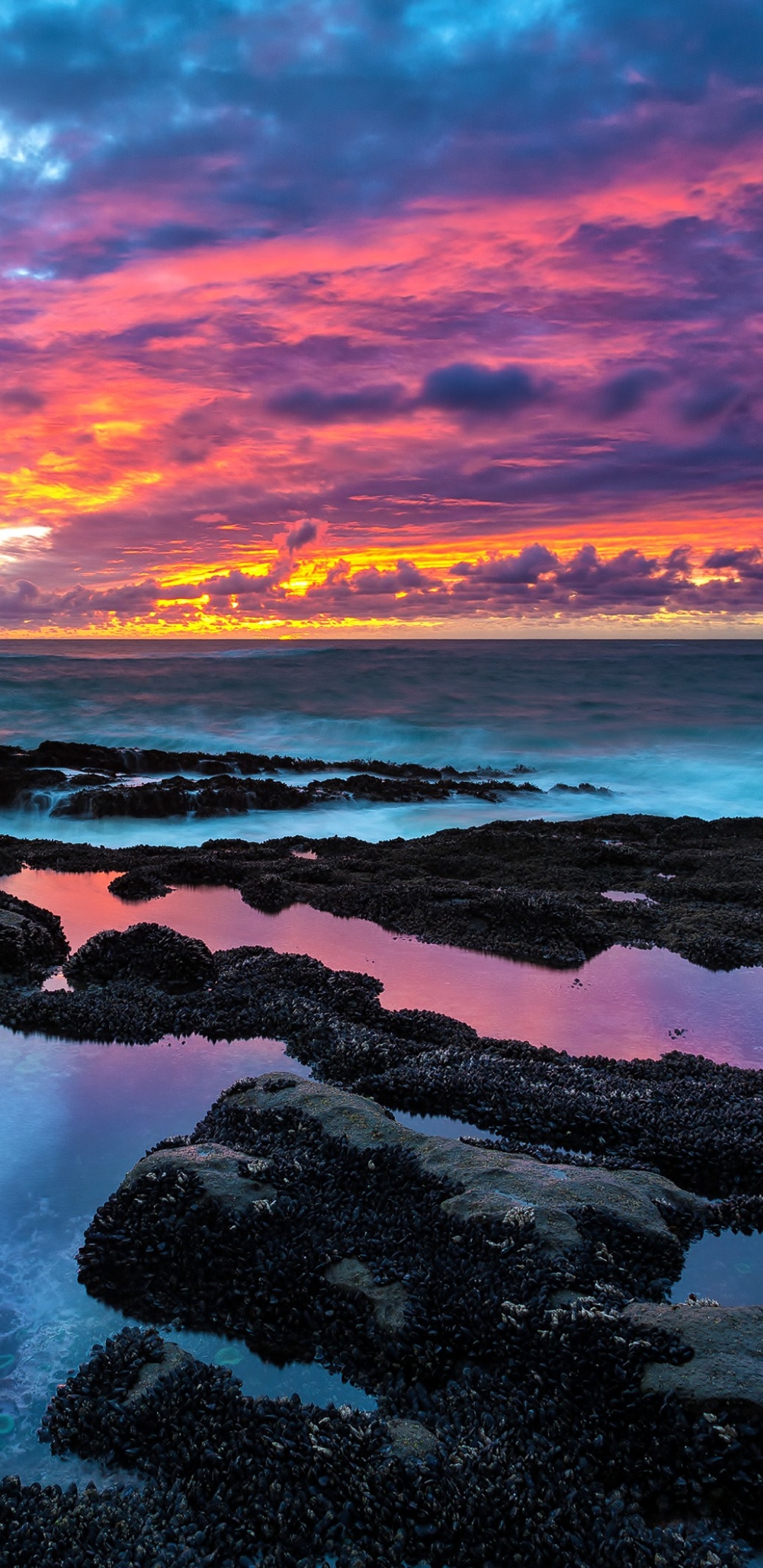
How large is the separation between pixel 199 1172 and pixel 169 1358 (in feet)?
3.72

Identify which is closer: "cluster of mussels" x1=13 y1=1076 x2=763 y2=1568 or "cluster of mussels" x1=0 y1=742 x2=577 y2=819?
"cluster of mussels" x1=13 y1=1076 x2=763 y2=1568

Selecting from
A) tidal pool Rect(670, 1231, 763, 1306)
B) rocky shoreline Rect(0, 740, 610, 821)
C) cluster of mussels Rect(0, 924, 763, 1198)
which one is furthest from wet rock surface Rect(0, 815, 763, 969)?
tidal pool Rect(670, 1231, 763, 1306)

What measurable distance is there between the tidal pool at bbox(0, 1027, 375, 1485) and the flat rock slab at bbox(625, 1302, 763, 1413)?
1247 millimetres

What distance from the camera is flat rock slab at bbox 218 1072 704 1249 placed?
4.71 meters

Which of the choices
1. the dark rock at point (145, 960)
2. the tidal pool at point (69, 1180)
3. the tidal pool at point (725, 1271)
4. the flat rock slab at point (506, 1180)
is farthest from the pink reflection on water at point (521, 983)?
the tidal pool at point (725, 1271)

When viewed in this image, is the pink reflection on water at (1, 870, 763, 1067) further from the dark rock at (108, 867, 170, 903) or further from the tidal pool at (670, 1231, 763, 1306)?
the tidal pool at (670, 1231, 763, 1306)

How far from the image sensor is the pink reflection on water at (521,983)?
7.91 meters

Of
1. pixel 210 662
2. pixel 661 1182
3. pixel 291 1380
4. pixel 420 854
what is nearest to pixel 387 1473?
pixel 291 1380

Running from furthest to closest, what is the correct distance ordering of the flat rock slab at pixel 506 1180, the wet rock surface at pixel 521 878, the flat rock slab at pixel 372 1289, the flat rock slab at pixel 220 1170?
the wet rock surface at pixel 521 878
the flat rock slab at pixel 220 1170
the flat rock slab at pixel 506 1180
the flat rock slab at pixel 372 1289

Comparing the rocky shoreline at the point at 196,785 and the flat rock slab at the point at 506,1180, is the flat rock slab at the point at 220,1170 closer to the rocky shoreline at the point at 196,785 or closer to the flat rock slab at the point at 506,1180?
the flat rock slab at the point at 506,1180

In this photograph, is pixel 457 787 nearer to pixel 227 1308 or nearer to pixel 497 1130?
pixel 497 1130

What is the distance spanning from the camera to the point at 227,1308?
437 centimetres

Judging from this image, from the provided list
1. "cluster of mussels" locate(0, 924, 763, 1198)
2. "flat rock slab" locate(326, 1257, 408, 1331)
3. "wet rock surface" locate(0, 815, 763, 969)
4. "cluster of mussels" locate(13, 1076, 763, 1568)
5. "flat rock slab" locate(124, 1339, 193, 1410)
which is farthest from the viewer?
"wet rock surface" locate(0, 815, 763, 969)

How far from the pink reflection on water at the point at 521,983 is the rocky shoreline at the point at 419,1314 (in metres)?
0.60
